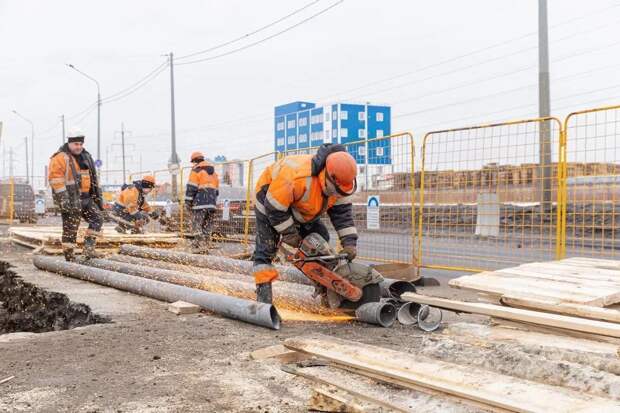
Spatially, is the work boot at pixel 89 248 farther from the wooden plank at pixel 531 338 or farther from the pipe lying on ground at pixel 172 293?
the wooden plank at pixel 531 338

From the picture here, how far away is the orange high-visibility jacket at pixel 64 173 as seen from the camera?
8.80m

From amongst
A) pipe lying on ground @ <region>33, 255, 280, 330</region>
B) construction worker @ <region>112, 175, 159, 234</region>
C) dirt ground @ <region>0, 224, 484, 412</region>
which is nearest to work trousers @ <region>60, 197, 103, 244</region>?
pipe lying on ground @ <region>33, 255, 280, 330</region>

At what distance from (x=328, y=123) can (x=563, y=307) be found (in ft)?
87.7

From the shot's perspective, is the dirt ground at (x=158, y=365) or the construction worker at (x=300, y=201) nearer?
the dirt ground at (x=158, y=365)

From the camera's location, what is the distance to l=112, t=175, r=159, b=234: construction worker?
534 inches

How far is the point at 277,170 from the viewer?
211 inches

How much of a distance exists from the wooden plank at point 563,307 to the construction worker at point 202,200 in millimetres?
7546

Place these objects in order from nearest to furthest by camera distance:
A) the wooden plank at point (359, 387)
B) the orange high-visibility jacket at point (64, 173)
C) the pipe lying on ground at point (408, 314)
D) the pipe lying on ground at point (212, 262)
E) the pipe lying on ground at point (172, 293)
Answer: the wooden plank at point (359, 387)
the pipe lying on ground at point (172, 293)
the pipe lying on ground at point (408, 314)
the pipe lying on ground at point (212, 262)
the orange high-visibility jacket at point (64, 173)

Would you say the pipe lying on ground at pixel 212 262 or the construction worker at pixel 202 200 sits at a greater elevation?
the construction worker at pixel 202 200

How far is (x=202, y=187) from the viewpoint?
11.4 meters

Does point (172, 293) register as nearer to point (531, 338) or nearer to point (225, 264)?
point (225, 264)

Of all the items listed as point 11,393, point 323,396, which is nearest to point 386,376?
point 323,396

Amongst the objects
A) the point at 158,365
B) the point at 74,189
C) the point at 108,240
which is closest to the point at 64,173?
the point at 74,189

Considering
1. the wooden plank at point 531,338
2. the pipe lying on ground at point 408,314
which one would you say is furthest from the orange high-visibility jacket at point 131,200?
the wooden plank at point 531,338
